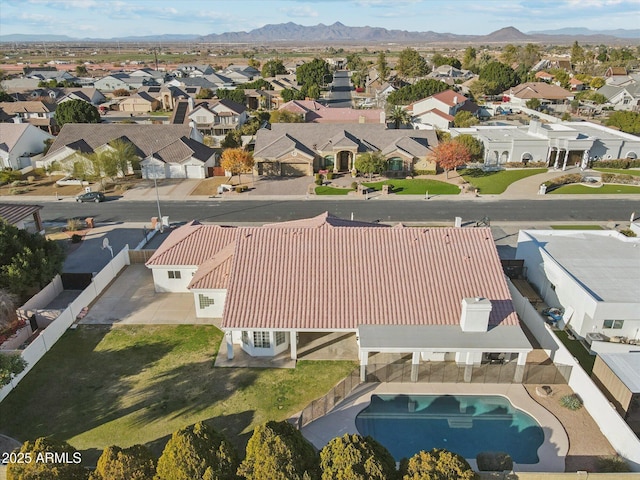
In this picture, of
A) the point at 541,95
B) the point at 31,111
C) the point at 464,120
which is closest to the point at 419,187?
the point at 464,120

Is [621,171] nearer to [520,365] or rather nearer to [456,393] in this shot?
[520,365]

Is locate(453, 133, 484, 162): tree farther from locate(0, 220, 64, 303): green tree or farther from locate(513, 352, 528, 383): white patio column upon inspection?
locate(0, 220, 64, 303): green tree

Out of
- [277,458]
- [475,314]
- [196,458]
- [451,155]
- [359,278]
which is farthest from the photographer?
[451,155]

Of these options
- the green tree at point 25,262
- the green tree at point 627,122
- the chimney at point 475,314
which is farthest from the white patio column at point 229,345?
the green tree at point 627,122

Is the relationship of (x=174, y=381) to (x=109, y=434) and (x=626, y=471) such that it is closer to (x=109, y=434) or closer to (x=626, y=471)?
(x=109, y=434)

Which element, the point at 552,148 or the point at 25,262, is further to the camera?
the point at 552,148

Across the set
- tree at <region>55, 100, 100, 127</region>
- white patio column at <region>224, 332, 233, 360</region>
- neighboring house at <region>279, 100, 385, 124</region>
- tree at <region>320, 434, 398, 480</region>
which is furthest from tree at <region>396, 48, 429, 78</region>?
tree at <region>320, 434, 398, 480</region>
